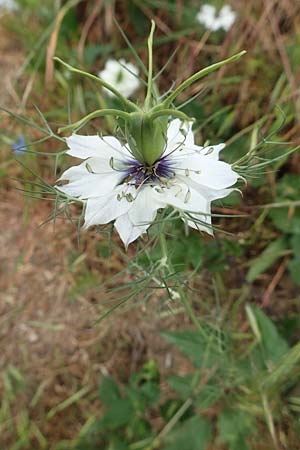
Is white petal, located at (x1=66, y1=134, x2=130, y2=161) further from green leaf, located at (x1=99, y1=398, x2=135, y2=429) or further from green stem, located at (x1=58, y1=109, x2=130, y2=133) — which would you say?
green leaf, located at (x1=99, y1=398, x2=135, y2=429)

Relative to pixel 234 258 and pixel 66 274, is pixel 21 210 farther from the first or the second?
pixel 234 258

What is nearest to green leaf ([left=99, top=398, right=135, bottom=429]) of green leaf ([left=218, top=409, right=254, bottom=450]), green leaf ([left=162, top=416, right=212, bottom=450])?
green leaf ([left=162, top=416, right=212, bottom=450])

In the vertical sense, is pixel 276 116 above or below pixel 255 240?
above

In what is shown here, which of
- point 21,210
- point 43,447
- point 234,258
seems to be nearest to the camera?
point 234,258

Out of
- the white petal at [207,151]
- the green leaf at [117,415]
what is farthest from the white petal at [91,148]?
the green leaf at [117,415]

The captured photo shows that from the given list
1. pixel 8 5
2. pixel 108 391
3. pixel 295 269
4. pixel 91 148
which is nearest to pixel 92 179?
pixel 91 148

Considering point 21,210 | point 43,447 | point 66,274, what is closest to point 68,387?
point 43,447

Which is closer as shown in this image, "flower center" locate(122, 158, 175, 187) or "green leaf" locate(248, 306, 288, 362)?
"flower center" locate(122, 158, 175, 187)
